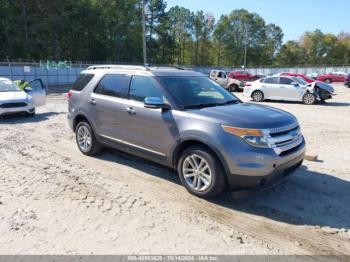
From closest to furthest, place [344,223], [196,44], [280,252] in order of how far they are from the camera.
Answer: [280,252] → [344,223] → [196,44]

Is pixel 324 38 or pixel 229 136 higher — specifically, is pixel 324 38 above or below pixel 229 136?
above

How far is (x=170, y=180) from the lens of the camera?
18.4 ft

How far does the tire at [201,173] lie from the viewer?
4.57 metres

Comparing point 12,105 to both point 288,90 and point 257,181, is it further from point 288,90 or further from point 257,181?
point 288,90

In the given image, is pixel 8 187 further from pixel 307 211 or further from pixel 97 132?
pixel 307 211

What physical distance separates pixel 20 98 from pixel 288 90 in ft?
43.1

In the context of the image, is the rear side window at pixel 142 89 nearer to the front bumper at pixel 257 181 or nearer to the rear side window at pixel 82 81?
the rear side window at pixel 82 81

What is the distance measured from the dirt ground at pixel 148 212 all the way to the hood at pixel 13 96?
5.60 meters

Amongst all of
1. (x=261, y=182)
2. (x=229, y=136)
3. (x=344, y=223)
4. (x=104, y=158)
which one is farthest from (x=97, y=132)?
(x=344, y=223)

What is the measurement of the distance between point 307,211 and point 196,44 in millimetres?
92459

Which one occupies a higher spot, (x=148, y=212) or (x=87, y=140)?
(x=87, y=140)

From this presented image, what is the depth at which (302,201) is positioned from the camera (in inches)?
190

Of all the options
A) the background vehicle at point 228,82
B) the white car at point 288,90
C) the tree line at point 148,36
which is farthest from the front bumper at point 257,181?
the tree line at point 148,36

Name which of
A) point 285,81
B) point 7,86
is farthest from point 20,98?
point 285,81
